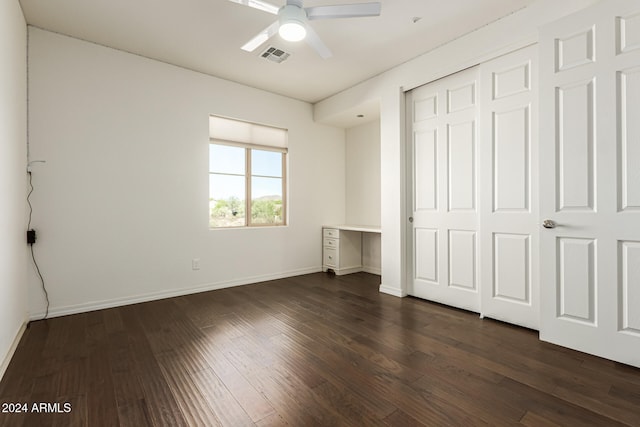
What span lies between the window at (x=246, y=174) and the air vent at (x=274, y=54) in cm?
116

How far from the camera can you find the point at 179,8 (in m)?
2.69

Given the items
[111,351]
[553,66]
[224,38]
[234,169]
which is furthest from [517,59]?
[111,351]

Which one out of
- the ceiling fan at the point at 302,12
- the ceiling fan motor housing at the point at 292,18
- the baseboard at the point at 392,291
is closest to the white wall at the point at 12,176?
the ceiling fan at the point at 302,12

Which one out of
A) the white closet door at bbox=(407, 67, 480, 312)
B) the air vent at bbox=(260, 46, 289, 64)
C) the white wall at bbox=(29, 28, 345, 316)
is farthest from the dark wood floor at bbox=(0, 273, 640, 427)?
the air vent at bbox=(260, 46, 289, 64)

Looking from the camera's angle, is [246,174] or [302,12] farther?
[246,174]

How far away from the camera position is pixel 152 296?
363 centimetres

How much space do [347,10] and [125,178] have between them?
9.69 ft

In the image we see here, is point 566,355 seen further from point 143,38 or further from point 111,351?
point 143,38

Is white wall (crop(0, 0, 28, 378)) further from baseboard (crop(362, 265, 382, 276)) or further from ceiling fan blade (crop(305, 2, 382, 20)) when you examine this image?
baseboard (crop(362, 265, 382, 276))

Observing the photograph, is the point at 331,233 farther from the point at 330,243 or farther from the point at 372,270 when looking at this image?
the point at 372,270

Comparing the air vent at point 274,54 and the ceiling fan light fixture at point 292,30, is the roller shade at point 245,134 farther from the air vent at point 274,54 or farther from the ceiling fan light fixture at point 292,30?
the ceiling fan light fixture at point 292,30

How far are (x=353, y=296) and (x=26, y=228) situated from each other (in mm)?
3508

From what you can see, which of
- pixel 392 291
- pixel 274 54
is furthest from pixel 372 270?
pixel 274 54

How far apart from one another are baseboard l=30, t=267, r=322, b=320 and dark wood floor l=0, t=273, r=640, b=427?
0.12 metres
